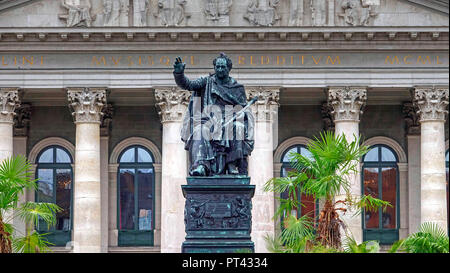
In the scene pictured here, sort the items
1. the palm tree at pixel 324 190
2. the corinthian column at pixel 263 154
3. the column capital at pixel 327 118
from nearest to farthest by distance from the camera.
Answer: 1. the palm tree at pixel 324 190
2. the corinthian column at pixel 263 154
3. the column capital at pixel 327 118

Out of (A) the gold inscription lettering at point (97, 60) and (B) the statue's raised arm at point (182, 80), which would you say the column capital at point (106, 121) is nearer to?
(A) the gold inscription lettering at point (97, 60)

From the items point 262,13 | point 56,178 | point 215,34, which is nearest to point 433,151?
point 262,13

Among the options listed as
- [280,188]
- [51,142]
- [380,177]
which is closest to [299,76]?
[380,177]

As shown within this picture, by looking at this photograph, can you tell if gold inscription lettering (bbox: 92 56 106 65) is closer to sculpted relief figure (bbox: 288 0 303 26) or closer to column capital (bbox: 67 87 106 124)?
column capital (bbox: 67 87 106 124)

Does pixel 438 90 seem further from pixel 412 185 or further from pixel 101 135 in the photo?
pixel 101 135

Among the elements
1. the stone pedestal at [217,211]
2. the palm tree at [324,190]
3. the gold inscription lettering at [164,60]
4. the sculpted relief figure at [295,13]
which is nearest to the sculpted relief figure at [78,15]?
the gold inscription lettering at [164,60]

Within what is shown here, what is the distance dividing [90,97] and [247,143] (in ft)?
84.6

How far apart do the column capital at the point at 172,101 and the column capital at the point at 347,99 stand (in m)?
5.72

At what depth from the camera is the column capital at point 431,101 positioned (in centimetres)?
4688

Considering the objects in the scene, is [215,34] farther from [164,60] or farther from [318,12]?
[318,12]

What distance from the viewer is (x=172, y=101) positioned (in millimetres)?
46594
